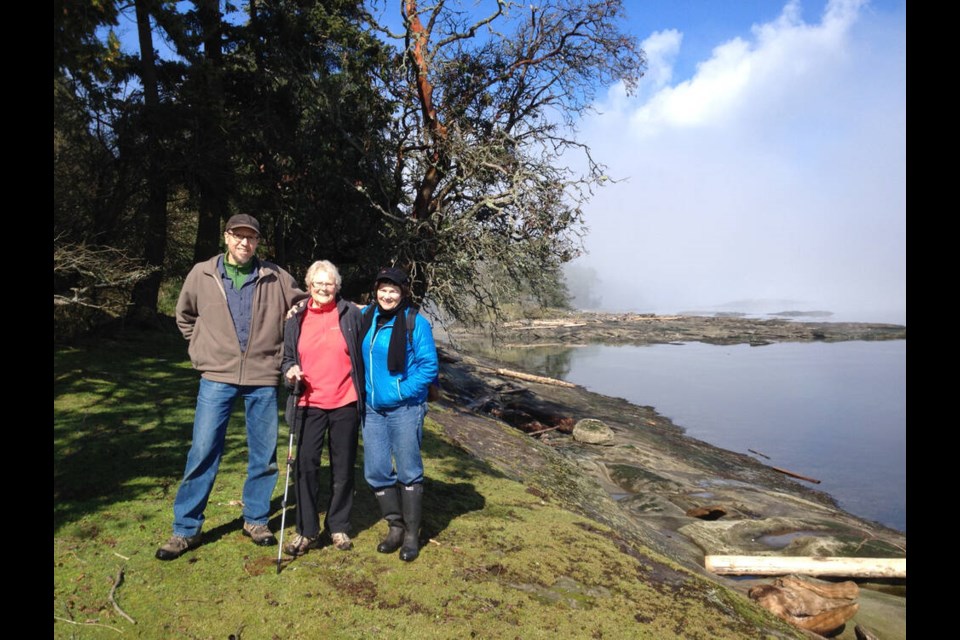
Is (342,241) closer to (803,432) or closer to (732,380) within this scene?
(803,432)

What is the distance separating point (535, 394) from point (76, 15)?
54.4 ft

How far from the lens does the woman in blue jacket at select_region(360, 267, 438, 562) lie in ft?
14.0

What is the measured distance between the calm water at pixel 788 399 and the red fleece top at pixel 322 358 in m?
5.57

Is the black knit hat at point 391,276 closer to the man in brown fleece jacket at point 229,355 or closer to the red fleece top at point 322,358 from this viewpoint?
the red fleece top at point 322,358

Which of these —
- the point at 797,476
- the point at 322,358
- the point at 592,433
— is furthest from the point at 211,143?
the point at 797,476

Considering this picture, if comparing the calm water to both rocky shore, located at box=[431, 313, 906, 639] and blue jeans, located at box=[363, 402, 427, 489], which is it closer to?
rocky shore, located at box=[431, 313, 906, 639]

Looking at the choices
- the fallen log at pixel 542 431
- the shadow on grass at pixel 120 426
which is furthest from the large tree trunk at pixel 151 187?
the fallen log at pixel 542 431

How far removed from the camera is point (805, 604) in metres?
5.49

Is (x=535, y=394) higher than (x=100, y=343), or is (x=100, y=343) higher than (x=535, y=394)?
(x=100, y=343)
